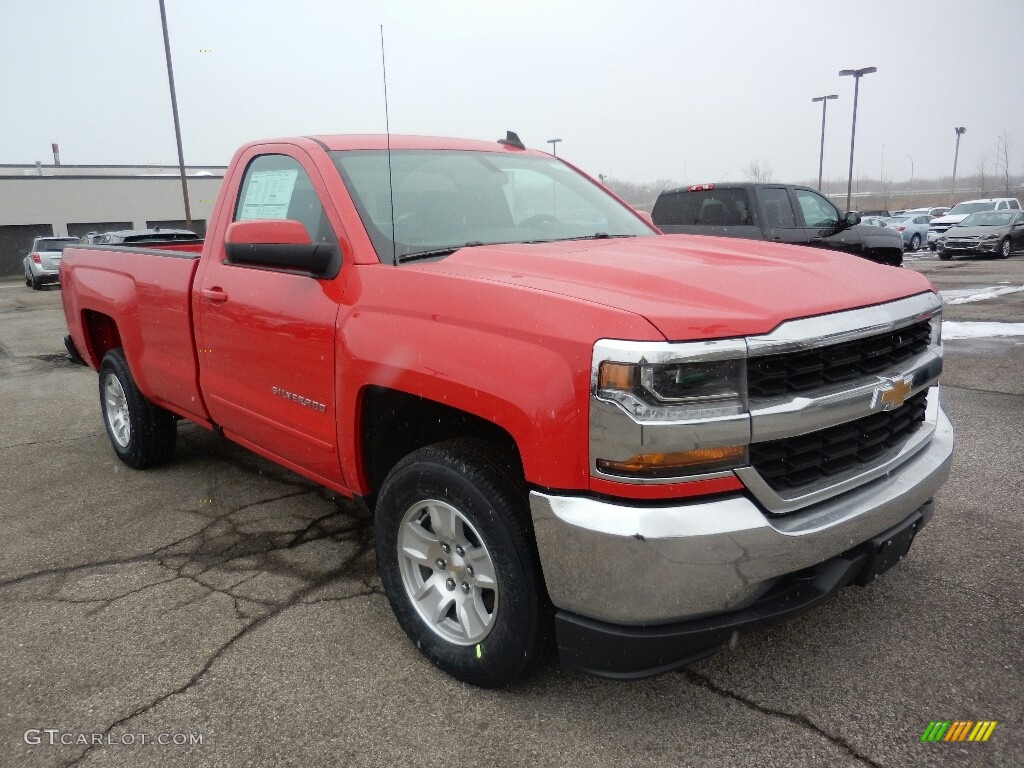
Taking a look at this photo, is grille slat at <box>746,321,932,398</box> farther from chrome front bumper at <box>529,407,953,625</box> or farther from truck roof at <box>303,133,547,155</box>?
truck roof at <box>303,133,547,155</box>

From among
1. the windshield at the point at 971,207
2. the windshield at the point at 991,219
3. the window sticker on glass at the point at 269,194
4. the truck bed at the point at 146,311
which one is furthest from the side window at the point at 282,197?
the windshield at the point at 971,207

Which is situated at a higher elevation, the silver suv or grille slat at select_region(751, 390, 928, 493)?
grille slat at select_region(751, 390, 928, 493)

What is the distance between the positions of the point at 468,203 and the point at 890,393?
1.81 metres

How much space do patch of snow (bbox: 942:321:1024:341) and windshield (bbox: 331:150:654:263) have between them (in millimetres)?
6616

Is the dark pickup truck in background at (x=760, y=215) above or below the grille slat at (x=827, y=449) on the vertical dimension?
→ above

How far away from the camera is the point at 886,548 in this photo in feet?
7.70

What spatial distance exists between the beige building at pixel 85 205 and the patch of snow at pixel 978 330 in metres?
34.4

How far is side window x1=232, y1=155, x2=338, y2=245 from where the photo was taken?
3066 mm

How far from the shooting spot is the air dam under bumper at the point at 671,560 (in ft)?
6.37

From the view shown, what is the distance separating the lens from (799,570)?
2.13 m

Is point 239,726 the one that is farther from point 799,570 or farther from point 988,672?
point 988,672

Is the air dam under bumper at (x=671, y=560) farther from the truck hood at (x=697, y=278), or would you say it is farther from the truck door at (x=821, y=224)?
the truck door at (x=821, y=224)

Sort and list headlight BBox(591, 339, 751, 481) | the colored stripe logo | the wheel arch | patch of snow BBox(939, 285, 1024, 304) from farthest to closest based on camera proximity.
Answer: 1. patch of snow BBox(939, 285, 1024, 304)
2. the wheel arch
3. the colored stripe logo
4. headlight BBox(591, 339, 751, 481)

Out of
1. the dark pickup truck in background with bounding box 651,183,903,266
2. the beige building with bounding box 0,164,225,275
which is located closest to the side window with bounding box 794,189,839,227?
the dark pickup truck in background with bounding box 651,183,903,266
